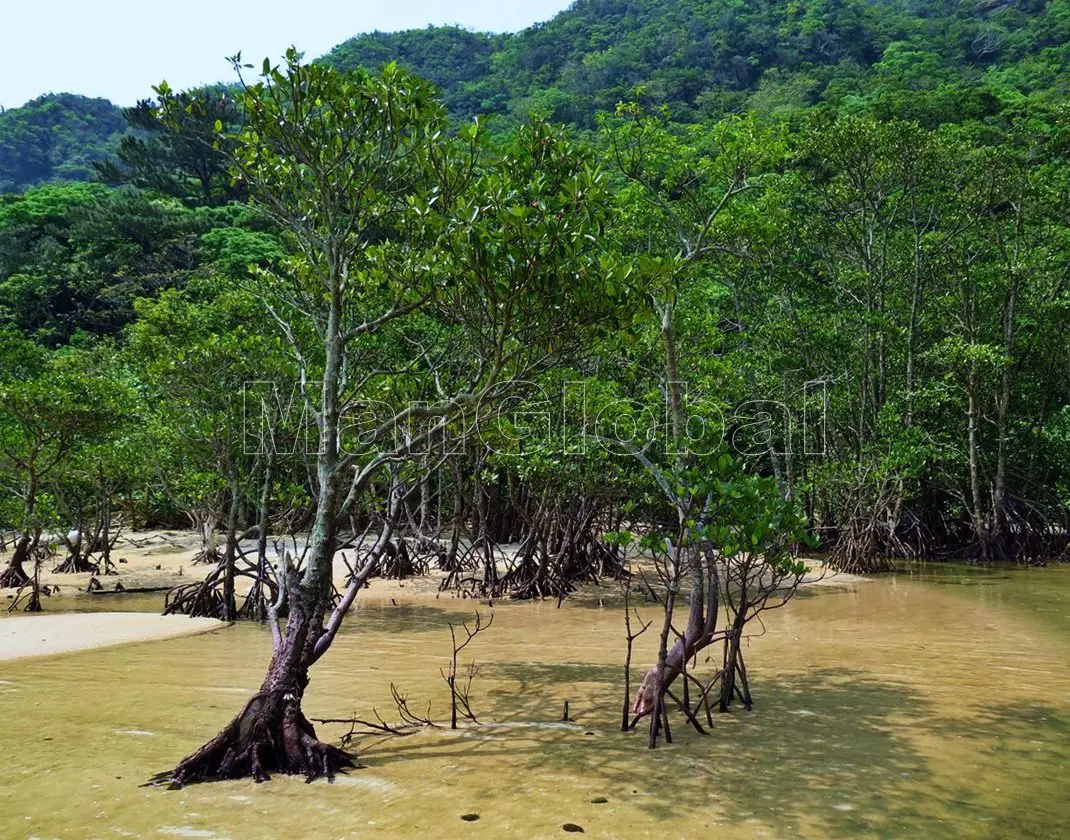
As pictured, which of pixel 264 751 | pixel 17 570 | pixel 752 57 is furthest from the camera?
pixel 752 57

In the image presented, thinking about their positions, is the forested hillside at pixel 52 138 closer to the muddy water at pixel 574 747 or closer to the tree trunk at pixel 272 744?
the muddy water at pixel 574 747

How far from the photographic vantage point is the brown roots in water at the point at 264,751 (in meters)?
4.62

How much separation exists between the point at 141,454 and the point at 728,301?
14.8 meters

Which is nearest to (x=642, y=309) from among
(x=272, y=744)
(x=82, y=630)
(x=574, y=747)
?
(x=574, y=747)

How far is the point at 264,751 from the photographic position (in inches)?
186

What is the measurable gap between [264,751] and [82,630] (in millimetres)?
6479

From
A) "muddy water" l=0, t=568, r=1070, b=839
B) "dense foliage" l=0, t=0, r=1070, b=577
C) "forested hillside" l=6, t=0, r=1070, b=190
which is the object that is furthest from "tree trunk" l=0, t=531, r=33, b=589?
"forested hillside" l=6, t=0, r=1070, b=190

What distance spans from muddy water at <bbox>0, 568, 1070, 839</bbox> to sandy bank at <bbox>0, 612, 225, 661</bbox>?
1.86ft

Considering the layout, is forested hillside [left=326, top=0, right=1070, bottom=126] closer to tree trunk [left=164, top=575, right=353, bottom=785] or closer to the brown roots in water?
tree trunk [left=164, top=575, right=353, bottom=785]

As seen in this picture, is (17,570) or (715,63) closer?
(17,570)

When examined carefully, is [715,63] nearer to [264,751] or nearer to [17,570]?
[17,570]

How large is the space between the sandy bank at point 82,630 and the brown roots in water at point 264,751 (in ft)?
16.9

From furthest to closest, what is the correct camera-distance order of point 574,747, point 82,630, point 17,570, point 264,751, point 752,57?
point 752,57
point 17,570
point 82,630
point 574,747
point 264,751

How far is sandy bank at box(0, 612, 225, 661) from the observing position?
8.94 metres
